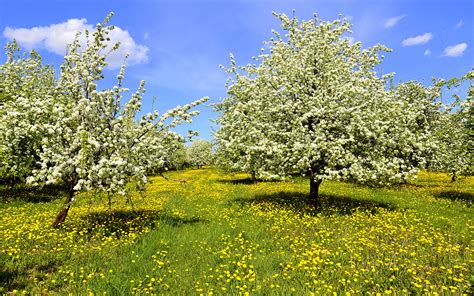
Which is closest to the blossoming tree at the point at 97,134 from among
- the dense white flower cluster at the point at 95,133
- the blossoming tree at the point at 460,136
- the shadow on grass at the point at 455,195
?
the dense white flower cluster at the point at 95,133

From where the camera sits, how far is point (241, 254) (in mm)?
10781

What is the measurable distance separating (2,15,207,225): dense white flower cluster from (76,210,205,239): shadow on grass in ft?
5.39

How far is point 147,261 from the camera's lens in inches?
400

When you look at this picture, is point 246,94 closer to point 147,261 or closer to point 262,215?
point 262,215

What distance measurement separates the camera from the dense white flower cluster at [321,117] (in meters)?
17.0

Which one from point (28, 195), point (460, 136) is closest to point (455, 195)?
point (460, 136)

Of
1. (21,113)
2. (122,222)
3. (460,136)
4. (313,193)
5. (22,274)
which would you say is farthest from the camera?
(460,136)

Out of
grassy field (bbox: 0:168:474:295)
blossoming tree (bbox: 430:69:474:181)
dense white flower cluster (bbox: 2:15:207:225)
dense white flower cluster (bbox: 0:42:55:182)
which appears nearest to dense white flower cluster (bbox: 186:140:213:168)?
dense white flower cluster (bbox: 0:42:55:182)

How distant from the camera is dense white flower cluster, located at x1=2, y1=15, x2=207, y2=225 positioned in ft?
39.5

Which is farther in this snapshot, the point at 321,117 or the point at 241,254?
the point at 321,117

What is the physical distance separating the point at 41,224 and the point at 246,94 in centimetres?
1259

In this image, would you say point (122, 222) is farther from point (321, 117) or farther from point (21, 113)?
point (321, 117)

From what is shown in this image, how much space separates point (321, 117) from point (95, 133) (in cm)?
1112

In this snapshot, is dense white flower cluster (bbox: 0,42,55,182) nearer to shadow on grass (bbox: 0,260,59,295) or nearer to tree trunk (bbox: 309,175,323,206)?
shadow on grass (bbox: 0,260,59,295)
